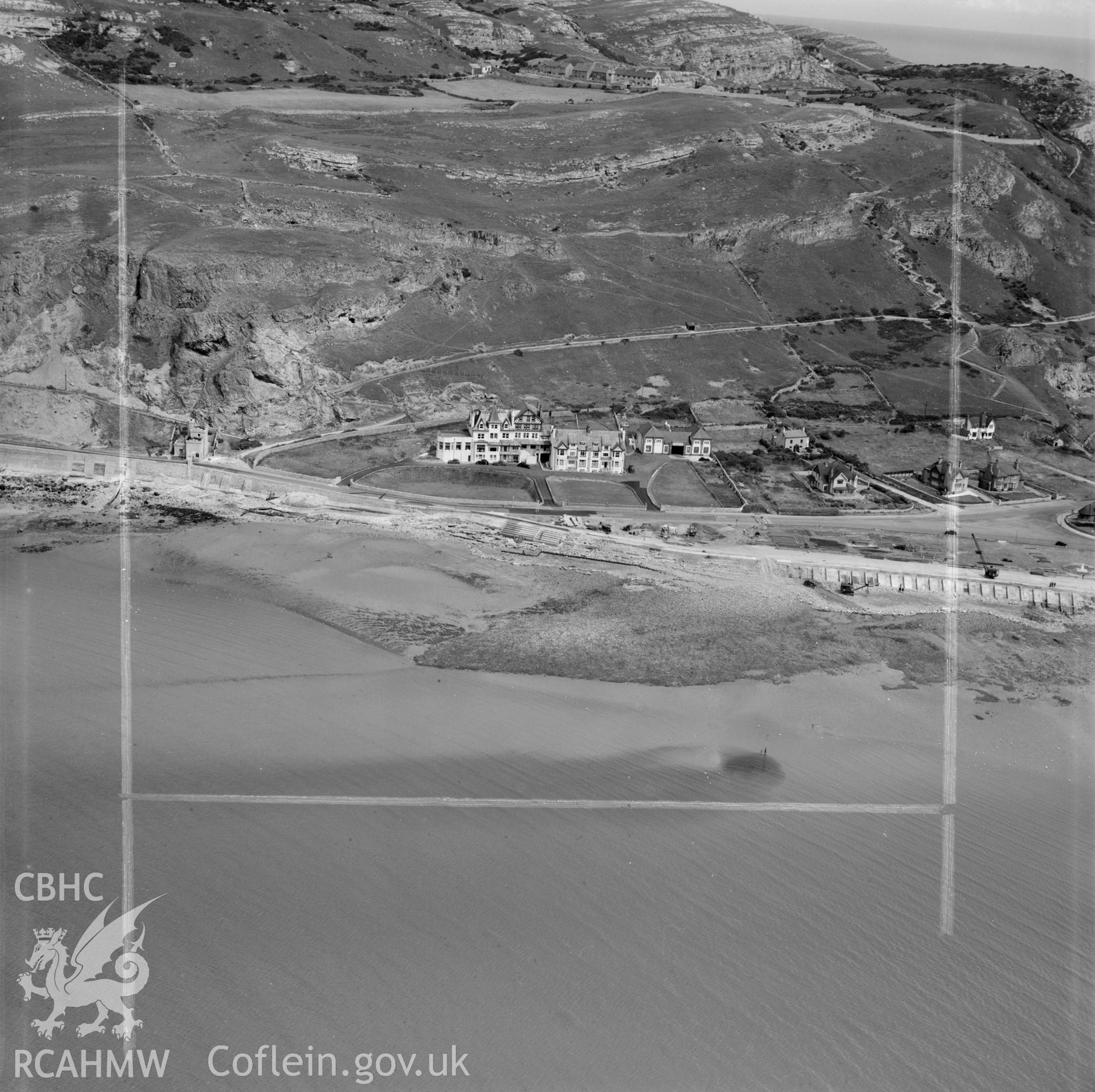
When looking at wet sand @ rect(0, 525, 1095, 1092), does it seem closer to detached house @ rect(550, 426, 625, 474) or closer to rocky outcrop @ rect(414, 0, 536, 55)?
detached house @ rect(550, 426, 625, 474)

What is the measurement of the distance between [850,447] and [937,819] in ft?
165

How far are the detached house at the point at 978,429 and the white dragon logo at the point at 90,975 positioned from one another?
7490 centimetres

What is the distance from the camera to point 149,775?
112 ft

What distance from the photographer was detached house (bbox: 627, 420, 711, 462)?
249 ft

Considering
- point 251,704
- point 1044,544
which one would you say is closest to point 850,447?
point 1044,544

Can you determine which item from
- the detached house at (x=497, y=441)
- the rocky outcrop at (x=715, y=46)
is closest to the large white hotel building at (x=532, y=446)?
the detached house at (x=497, y=441)

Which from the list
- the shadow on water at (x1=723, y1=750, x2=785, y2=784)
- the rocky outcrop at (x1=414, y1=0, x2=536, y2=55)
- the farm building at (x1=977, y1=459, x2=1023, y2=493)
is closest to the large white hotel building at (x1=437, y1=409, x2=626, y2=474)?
the farm building at (x1=977, y1=459, x2=1023, y2=493)

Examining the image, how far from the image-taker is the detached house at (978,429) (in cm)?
8469

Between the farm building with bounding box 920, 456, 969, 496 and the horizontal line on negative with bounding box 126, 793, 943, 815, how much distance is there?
4077cm

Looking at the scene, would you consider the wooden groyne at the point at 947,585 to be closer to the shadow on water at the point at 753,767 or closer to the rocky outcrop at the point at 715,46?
the shadow on water at the point at 753,767

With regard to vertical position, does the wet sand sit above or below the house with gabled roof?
below

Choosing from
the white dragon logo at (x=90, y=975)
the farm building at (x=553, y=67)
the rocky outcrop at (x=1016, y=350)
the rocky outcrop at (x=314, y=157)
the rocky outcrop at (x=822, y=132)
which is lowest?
the white dragon logo at (x=90, y=975)

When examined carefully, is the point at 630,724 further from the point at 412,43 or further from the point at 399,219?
the point at 412,43

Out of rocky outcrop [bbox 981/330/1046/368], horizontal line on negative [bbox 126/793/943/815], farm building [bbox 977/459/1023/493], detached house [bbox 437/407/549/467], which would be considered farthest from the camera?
rocky outcrop [bbox 981/330/1046/368]
